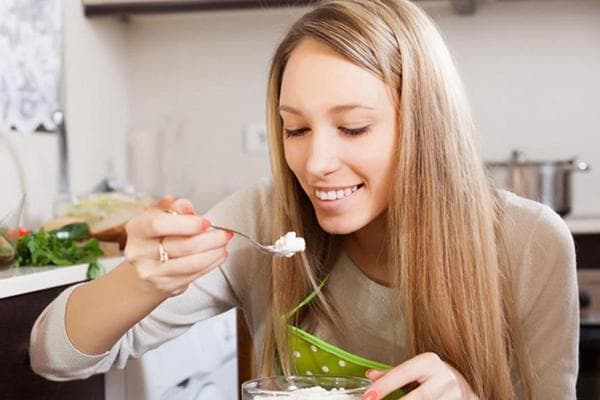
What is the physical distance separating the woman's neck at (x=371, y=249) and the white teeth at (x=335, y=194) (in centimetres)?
18

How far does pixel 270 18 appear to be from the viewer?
292cm

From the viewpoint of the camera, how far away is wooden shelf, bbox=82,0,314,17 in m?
2.59

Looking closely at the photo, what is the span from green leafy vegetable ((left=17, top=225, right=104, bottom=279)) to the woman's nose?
631 millimetres

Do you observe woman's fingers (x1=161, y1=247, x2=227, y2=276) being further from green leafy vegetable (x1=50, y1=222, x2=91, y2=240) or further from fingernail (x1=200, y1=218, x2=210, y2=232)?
green leafy vegetable (x1=50, y1=222, x2=91, y2=240)

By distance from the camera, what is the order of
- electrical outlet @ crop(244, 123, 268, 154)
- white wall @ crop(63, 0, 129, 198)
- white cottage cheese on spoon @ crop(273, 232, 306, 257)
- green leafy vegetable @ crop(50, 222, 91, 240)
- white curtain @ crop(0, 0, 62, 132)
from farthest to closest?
electrical outlet @ crop(244, 123, 268, 154), white wall @ crop(63, 0, 129, 198), white curtain @ crop(0, 0, 62, 132), green leafy vegetable @ crop(50, 222, 91, 240), white cottage cheese on spoon @ crop(273, 232, 306, 257)

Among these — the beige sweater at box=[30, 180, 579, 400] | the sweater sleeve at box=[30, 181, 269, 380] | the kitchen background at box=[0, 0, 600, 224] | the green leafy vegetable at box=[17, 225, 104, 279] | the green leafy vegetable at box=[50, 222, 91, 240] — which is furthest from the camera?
the kitchen background at box=[0, 0, 600, 224]

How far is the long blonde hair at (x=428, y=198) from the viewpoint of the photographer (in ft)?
3.82

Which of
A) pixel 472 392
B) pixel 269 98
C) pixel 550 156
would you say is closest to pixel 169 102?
pixel 550 156

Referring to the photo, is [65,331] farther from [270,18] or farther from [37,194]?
[270,18]

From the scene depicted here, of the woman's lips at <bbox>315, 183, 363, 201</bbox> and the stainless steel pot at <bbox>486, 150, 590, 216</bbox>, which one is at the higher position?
the woman's lips at <bbox>315, 183, 363, 201</bbox>

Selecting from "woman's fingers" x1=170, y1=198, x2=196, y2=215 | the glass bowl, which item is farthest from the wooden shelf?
the glass bowl

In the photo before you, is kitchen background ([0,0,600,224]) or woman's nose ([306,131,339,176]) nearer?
woman's nose ([306,131,339,176])

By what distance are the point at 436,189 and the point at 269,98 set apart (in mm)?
261

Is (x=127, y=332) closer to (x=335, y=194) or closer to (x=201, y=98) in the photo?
(x=335, y=194)
